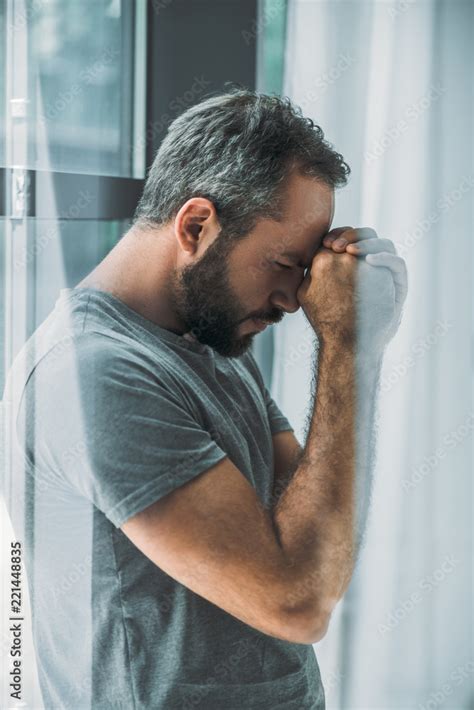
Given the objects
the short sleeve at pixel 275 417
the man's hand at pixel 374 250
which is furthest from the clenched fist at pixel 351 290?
the short sleeve at pixel 275 417

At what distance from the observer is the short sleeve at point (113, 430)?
21.0 inches

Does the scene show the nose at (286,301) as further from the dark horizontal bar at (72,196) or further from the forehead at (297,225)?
the dark horizontal bar at (72,196)

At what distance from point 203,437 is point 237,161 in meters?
0.27

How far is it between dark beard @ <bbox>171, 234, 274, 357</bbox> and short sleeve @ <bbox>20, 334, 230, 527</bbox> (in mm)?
101

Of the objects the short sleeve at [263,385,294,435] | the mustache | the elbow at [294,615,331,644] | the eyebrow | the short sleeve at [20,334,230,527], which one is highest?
Answer: the eyebrow

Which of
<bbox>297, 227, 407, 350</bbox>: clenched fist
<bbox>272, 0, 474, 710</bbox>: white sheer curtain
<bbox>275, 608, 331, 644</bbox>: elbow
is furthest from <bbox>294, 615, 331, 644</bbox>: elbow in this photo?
<bbox>297, 227, 407, 350</bbox>: clenched fist

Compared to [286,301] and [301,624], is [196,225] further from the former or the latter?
[301,624]

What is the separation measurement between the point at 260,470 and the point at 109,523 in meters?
0.16

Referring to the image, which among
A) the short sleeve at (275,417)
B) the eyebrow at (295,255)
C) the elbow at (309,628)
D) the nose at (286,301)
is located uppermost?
the eyebrow at (295,255)

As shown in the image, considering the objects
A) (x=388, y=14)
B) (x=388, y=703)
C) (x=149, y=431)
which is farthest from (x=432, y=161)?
(x=388, y=703)

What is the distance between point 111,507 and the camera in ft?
1.77

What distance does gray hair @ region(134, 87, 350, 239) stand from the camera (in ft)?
2.19

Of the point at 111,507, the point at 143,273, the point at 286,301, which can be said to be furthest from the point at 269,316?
the point at 111,507

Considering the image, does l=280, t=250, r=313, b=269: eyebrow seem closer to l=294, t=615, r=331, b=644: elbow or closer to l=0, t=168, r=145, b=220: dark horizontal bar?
l=0, t=168, r=145, b=220: dark horizontal bar
